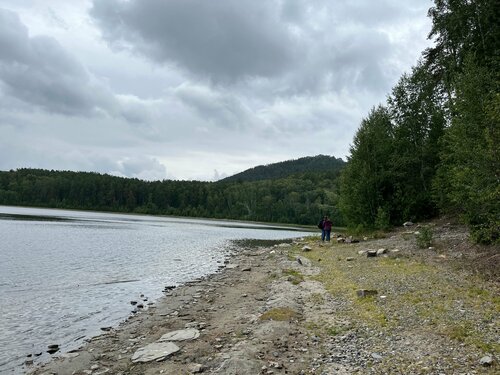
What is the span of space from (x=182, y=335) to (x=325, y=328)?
5380 mm

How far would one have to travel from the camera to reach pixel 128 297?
24.2 meters

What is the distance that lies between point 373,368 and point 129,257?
37071mm

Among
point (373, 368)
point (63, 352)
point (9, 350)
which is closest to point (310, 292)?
point (373, 368)

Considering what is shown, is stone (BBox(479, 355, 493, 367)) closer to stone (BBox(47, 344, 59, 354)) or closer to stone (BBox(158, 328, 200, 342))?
stone (BBox(158, 328, 200, 342))

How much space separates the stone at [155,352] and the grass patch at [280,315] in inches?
161

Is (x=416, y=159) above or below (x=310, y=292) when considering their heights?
above

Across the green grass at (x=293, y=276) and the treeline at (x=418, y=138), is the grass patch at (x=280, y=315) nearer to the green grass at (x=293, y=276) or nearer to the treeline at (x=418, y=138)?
the green grass at (x=293, y=276)

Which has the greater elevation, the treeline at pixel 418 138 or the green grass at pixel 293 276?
the treeline at pixel 418 138

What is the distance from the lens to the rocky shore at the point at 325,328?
10.7 m

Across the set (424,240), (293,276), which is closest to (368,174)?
(424,240)

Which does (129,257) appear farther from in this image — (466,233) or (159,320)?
(466,233)

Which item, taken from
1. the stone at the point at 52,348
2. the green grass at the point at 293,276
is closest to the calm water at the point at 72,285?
the stone at the point at 52,348

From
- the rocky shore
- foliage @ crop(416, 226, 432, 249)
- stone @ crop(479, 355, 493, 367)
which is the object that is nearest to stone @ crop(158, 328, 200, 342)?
the rocky shore

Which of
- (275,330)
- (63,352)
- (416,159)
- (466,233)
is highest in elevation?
(416,159)
